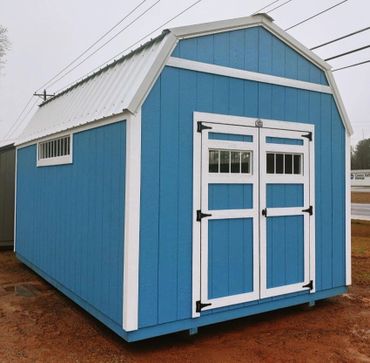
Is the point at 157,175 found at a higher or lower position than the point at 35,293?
higher

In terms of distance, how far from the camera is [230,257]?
405 centimetres

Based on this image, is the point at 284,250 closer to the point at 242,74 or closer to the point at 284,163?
the point at 284,163

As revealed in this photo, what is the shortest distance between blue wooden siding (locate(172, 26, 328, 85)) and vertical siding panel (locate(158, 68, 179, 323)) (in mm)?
381

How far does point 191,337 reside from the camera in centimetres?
391

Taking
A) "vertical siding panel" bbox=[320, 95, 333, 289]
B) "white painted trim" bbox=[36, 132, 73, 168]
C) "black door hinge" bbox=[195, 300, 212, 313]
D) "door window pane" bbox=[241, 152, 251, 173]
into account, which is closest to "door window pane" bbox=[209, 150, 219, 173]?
"door window pane" bbox=[241, 152, 251, 173]

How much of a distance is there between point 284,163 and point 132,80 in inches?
75.9

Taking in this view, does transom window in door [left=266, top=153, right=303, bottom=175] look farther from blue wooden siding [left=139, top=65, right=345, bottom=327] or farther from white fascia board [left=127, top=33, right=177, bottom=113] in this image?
white fascia board [left=127, top=33, right=177, bottom=113]

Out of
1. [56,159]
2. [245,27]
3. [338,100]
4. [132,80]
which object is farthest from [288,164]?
[56,159]

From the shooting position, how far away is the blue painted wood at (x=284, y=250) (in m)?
4.36

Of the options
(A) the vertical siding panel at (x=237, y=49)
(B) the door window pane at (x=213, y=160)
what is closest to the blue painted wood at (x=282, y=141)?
(B) the door window pane at (x=213, y=160)

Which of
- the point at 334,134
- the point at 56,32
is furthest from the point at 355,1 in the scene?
the point at 56,32

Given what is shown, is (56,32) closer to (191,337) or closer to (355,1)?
(355,1)

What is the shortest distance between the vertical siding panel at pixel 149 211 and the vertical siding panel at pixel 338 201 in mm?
2480

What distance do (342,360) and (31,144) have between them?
18.0ft
